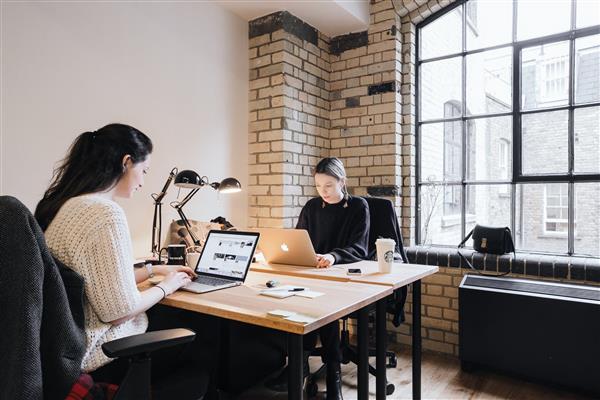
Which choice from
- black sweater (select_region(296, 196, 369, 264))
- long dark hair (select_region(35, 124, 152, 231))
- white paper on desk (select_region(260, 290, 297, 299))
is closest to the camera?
long dark hair (select_region(35, 124, 152, 231))

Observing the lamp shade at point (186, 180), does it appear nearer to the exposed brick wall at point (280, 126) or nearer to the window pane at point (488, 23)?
the exposed brick wall at point (280, 126)

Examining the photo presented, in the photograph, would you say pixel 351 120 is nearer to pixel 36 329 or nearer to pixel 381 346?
pixel 381 346

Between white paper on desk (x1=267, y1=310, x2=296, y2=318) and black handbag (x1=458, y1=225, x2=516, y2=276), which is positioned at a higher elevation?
black handbag (x1=458, y1=225, x2=516, y2=276)

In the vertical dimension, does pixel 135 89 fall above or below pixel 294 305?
above

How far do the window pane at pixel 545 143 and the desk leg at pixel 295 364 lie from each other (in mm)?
2384

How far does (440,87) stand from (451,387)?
216 cm

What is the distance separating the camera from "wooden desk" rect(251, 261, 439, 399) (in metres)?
1.79

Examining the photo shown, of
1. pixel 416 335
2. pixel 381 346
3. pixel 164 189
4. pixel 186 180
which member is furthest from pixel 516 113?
pixel 164 189

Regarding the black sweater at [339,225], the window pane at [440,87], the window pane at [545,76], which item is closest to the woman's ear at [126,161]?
the black sweater at [339,225]

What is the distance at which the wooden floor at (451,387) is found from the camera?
2406 mm

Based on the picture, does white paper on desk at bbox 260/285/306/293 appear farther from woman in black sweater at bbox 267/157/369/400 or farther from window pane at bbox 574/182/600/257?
window pane at bbox 574/182/600/257

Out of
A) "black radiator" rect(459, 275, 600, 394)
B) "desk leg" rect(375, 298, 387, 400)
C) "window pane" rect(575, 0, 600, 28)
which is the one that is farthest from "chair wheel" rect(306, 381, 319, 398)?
"window pane" rect(575, 0, 600, 28)

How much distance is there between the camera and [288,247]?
214 centimetres

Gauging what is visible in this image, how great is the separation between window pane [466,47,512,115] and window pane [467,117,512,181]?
95 mm
